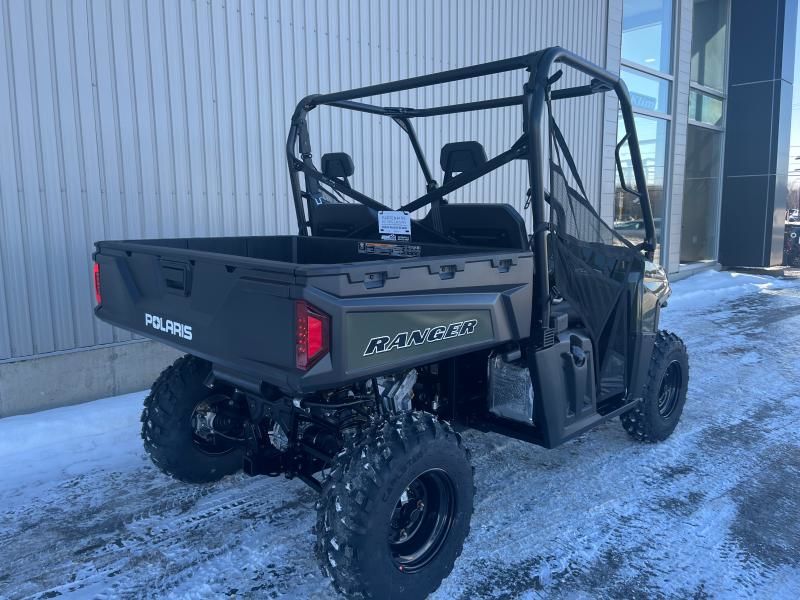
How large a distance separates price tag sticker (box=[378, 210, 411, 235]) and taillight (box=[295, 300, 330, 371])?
130cm

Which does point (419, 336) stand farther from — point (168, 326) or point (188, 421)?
point (188, 421)

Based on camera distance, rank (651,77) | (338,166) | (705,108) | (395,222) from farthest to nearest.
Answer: (705,108), (651,77), (338,166), (395,222)

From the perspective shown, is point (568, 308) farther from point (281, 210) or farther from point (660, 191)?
point (660, 191)

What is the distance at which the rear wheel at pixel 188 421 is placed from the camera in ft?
10.3

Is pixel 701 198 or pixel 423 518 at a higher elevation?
pixel 701 198

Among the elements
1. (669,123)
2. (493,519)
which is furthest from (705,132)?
(493,519)

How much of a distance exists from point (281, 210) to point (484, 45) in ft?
12.6

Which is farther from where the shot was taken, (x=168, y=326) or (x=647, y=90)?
(x=647, y=90)

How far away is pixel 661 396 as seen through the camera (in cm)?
427

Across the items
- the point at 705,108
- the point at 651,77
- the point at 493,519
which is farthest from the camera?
the point at 705,108

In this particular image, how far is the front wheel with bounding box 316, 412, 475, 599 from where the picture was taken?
222 cm

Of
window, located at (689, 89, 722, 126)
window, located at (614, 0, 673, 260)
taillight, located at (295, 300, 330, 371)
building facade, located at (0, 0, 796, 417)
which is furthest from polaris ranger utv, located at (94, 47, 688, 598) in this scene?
window, located at (689, 89, 722, 126)

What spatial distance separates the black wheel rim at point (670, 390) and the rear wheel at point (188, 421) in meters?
2.77

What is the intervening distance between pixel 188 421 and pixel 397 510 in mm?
1278
